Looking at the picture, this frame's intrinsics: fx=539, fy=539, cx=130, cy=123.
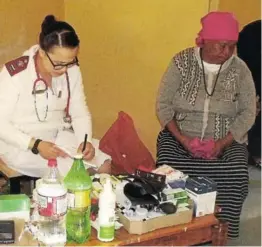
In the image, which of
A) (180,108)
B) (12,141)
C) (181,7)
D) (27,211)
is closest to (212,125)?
(180,108)

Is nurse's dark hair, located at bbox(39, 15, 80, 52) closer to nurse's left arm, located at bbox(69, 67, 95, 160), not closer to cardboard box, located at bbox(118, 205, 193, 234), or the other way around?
nurse's left arm, located at bbox(69, 67, 95, 160)

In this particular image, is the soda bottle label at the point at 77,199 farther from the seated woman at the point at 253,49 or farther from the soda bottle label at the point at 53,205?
the seated woman at the point at 253,49

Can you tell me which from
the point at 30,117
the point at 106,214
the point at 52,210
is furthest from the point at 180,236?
the point at 30,117

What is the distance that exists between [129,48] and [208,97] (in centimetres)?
69

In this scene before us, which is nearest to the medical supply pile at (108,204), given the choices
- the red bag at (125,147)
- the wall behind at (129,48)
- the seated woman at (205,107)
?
the seated woman at (205,107)

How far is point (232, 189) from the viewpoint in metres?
2.49

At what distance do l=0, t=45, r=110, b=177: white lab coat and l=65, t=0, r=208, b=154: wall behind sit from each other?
674mm

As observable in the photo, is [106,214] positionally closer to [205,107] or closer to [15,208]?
[15,208]

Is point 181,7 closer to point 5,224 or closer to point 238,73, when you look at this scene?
point 238,73

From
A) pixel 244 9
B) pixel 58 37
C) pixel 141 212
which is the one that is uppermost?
pixel 244 9

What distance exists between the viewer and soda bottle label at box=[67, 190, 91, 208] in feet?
5.72

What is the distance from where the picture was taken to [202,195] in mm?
1973

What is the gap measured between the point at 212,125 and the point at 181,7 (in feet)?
2.19

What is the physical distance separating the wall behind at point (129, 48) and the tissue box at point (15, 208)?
1408 mm
